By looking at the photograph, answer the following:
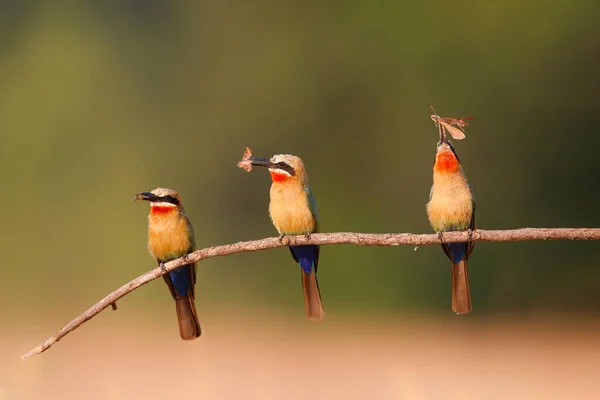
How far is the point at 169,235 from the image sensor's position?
176 inches

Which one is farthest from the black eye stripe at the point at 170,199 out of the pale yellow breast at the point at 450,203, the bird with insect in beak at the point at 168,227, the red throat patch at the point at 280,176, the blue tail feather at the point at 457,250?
the blue tail feather at the point at 457,250

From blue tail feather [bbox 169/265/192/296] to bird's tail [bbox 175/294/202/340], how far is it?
11 centimetres

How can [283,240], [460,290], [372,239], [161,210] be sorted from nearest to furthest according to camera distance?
[372,239] → [460,290] → [283,240] → [161,210]

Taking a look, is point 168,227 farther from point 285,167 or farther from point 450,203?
point 450,203

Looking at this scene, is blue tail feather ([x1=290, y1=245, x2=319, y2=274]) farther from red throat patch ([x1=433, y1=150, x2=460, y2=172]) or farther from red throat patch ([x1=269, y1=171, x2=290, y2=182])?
red throat patch ([x1=433, y1=150, x2=460, y2=172])

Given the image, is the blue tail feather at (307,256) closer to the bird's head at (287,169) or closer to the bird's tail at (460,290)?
the bird's head at (287,169)

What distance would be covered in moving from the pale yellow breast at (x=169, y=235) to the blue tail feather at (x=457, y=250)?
1.24 meters

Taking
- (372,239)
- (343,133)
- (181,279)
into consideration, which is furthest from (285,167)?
(343,133)

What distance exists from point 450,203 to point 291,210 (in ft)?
2.36

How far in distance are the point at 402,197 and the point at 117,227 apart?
440 cm

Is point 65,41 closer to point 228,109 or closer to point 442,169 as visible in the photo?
point 228,109

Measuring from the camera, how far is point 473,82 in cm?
1517

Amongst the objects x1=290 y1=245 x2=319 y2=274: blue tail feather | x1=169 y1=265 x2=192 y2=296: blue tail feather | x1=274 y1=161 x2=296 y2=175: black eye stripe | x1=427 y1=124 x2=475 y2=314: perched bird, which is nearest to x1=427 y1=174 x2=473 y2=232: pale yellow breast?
x1=427 y1=124 x2=475 y2=314: perched bird

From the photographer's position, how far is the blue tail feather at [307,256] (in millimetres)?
4182
